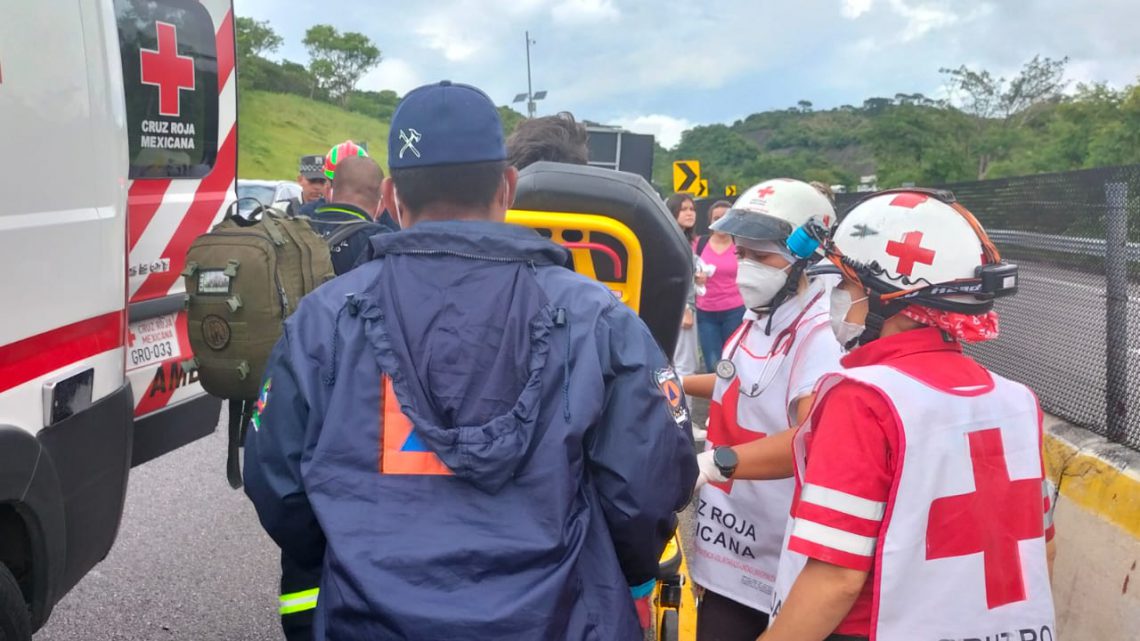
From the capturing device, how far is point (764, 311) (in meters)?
2.71

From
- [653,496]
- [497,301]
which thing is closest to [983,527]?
[653,496]

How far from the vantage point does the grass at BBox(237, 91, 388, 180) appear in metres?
43.7

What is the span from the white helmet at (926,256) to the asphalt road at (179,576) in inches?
123

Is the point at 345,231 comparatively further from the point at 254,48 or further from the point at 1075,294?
the point at 254,48

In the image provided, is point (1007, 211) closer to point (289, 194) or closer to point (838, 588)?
point (838, 588)

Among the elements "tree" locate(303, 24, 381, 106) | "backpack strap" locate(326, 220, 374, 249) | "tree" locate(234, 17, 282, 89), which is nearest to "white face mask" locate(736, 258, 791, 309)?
"backpack strap" locate(326, 220, 374, 249)

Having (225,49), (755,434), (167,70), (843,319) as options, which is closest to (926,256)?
(843,319)

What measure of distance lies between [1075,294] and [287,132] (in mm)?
53450

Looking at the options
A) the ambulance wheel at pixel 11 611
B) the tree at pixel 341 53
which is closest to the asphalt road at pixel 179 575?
the ambulance wheel at pixel 11 611

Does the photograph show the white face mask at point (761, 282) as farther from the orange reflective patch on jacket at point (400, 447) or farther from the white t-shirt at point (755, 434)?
the orange reflective patch on jacket at point (400, 447)

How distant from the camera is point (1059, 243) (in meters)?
3.93

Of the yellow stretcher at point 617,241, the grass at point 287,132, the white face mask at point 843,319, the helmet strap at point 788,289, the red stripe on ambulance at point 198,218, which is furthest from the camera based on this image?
the grass at point 287,132

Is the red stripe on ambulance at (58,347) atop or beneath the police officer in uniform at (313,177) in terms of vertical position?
beneath

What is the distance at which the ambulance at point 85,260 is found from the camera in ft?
7.36
